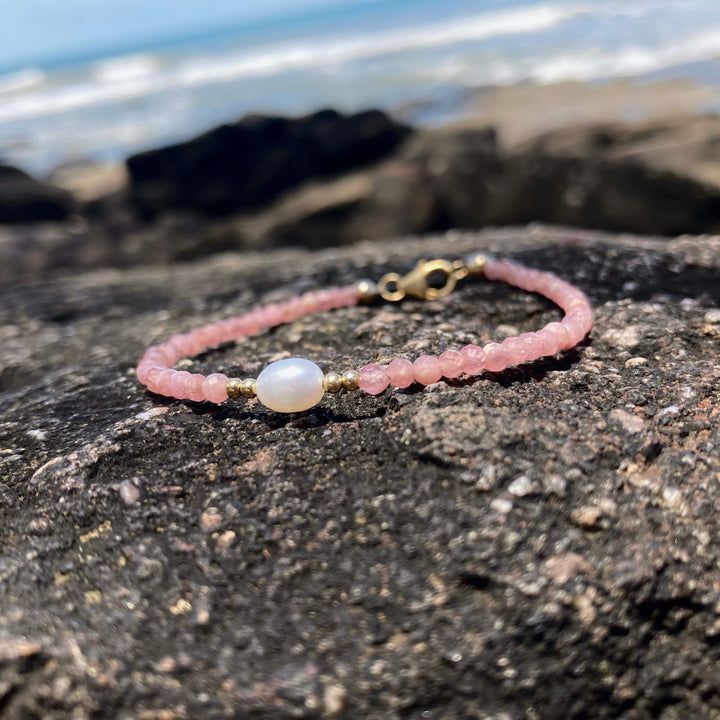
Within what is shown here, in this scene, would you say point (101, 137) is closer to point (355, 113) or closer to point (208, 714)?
point (355, 113)

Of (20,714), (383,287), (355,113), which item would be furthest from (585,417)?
(355,113)

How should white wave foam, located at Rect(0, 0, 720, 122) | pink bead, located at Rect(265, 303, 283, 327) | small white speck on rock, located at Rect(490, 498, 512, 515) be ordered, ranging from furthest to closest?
white wave foam, located at Rect(0, 0, 720, 122) → pink bead, located at Rect(265, 303, 283, 327) → small white speck on rock, located at Rect(490, 498, 512, 515)

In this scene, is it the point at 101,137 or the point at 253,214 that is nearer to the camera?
the point at 253,214

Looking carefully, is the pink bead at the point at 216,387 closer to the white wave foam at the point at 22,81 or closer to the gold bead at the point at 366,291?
the gold bead at the point at 366,291

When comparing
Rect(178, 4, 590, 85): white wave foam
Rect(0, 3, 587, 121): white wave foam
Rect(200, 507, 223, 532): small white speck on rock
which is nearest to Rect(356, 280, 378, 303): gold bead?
Rect(200, 507, 223, 532): small white speck on rock

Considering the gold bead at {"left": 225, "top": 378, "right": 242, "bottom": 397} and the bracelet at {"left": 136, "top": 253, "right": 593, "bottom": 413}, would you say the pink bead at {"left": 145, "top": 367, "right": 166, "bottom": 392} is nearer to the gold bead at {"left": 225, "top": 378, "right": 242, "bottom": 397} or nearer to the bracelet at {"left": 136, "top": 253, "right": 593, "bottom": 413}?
the bracelet at {"left": 136, "top": 253, "right": 593, "bottom": 413}

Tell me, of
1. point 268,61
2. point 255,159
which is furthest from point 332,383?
point 268,61
